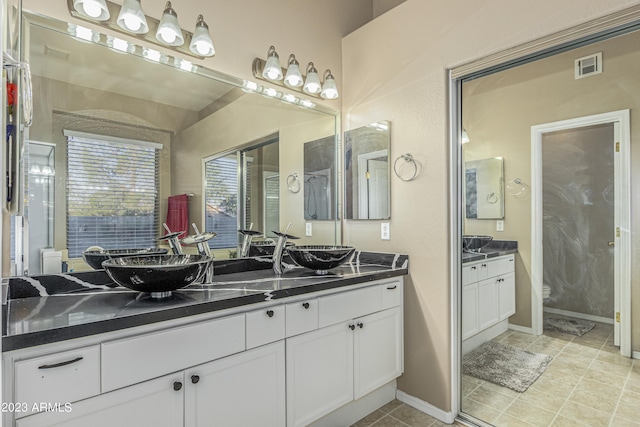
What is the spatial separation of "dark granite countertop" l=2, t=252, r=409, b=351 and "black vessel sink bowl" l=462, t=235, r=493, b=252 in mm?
519

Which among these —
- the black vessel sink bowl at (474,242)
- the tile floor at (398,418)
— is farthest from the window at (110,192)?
the black vessel sink bowl at (474,242)

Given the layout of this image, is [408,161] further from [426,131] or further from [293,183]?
[293,183]

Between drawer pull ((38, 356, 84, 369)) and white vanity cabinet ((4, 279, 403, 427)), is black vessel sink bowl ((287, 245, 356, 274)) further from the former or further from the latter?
drawer pull ((38, 356, 84, 369))

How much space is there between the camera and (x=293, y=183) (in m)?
2.66

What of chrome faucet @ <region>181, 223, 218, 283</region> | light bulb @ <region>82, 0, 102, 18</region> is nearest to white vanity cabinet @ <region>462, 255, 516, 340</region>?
chrome faucet @ <region>181, 223, 218, 283</region>

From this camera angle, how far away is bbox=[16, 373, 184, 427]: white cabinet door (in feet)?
3.73

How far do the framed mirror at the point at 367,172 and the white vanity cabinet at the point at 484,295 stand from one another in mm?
654

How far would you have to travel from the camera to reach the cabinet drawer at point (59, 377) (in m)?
1.08

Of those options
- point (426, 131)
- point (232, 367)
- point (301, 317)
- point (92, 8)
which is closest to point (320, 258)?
point (301, 317)

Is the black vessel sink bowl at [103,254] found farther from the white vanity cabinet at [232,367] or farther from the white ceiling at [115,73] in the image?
the white ceiling at [115,73]

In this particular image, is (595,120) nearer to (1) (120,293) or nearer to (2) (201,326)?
(2) (201,326)

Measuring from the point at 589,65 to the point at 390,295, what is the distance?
5.23 feet

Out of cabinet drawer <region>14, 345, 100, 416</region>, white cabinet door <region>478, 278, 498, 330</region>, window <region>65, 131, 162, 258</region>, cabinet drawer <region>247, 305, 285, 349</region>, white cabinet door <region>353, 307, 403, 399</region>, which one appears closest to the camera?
cabinet drawer <region>14, 345, 100, 416</region>

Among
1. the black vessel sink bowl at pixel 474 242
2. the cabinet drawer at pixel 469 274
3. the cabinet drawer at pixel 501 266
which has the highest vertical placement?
the black vessel sink bowl at pixel 474 242
